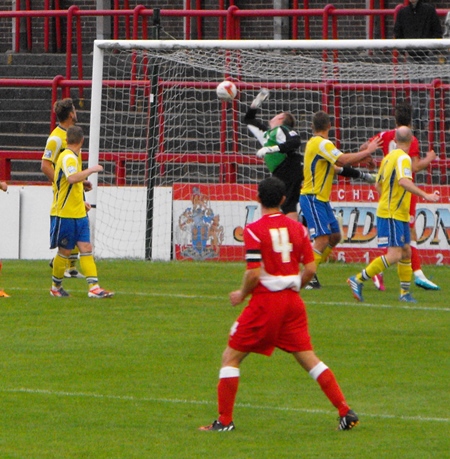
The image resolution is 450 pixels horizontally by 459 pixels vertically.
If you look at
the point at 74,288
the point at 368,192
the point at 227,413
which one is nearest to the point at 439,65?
the point at 368,192

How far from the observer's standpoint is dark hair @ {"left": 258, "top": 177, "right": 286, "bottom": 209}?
7496mm

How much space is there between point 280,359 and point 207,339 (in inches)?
39.6

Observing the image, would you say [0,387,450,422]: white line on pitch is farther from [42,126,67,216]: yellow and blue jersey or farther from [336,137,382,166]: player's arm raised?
[42,126,67,216]: yellow and blue jersey

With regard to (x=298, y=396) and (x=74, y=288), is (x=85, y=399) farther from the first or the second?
(x=74, y=288)

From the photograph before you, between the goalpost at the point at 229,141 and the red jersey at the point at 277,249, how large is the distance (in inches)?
364

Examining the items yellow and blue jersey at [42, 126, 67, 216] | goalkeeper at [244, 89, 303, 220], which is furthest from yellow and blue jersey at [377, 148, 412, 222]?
yellow and blue jersey at [42, 126, 67, 216]

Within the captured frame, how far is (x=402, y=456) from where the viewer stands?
23.0 ft

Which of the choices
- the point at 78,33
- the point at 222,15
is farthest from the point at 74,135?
the point at 78,33

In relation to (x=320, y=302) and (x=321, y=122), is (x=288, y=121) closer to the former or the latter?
(x=321, y=122)

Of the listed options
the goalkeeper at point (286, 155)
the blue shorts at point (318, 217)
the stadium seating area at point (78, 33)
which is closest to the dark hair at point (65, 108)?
the goalkeeper at point (286, 155)

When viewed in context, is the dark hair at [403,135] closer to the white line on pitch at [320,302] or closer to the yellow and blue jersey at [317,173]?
the yellow and blue jersey at [317,173]

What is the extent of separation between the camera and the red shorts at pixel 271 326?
24.4 feet

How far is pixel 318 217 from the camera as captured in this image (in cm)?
1430

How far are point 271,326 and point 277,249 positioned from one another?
48 cm
